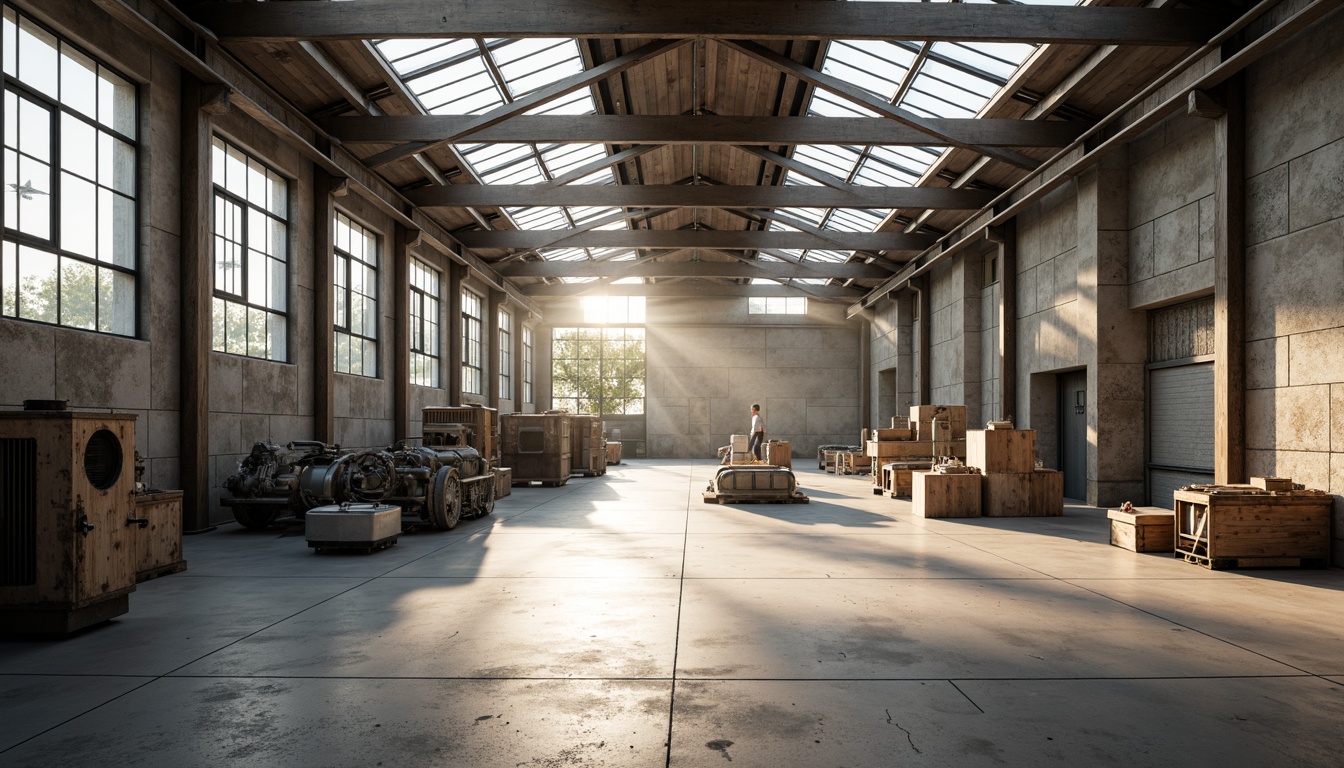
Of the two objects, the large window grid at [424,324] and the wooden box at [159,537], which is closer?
the wooden box at [159,537]

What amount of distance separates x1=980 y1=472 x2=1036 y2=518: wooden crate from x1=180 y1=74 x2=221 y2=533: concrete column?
11698mm

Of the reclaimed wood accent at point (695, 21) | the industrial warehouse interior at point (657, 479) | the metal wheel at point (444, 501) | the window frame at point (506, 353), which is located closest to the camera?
the industrial warehouse interior at point (657, 479)

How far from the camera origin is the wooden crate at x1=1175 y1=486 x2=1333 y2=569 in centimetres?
816

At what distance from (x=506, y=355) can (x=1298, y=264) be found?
2516 cm

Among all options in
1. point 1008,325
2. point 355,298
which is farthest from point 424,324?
point 1008,325

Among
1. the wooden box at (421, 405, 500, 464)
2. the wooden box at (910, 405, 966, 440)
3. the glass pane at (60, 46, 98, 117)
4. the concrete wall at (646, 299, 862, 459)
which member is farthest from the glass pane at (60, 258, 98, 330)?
the concrete wall at (646, 299, 862, 459)

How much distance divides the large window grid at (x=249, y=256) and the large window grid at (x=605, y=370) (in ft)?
71.6

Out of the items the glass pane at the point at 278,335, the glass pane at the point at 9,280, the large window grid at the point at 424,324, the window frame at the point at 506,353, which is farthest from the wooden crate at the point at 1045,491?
the window frame at the point at 506,353

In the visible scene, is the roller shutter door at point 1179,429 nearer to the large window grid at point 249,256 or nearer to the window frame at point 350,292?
the window frame at point 350,292

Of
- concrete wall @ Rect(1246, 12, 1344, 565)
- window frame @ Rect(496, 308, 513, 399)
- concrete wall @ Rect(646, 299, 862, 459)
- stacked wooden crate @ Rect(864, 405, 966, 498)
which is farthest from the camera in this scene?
concrete wall @ Rect(646, 299, 862, 459)

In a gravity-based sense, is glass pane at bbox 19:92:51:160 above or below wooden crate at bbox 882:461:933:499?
above

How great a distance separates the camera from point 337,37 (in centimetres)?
993

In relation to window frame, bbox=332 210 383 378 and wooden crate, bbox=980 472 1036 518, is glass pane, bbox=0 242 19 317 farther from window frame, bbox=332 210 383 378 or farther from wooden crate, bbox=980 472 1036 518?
wooden crate, bbox=980 472 1036 518

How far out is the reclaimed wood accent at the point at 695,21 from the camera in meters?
9.80
